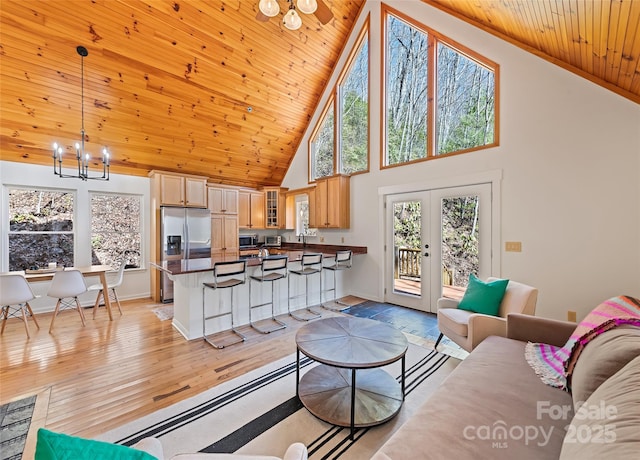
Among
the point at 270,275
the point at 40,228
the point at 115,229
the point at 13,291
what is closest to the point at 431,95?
the point at 270,275

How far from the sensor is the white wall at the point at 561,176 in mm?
2836

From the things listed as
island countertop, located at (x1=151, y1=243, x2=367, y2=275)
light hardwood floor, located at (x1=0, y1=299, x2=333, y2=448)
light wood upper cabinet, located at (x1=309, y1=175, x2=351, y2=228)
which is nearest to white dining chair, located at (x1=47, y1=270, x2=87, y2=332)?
light hardwood floor, located at (x1=0, y1=299, x2=333, y2=448)

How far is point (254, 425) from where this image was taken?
1.90 m

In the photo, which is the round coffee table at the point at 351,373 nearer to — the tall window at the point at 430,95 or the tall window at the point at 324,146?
the tall window at the point at 430,95

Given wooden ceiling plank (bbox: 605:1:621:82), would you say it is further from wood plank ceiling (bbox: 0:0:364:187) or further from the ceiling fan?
wood plank ceiling (bbox: 0:0:364:187)

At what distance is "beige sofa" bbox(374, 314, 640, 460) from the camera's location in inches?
35.0

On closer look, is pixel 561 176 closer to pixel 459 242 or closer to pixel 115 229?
pixel 459 242

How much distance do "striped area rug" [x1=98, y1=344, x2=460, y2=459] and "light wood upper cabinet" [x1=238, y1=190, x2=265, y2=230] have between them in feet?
15.8

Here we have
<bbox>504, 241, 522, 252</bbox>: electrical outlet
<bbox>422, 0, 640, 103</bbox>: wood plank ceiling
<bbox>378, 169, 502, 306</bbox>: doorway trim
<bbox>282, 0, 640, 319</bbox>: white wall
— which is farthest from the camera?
<bbox>378, 169, 502, 306</bbox>: doorway trim

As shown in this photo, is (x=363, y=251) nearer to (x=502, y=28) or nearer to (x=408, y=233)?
(x=408, y=233)

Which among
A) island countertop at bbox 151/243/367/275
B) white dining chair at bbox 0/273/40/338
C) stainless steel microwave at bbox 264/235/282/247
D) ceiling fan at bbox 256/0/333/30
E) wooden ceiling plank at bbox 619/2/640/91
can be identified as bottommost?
white dining chair at bbox 0/273/40/338

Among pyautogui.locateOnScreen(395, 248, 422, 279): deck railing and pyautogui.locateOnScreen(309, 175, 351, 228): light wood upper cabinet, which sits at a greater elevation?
pyautogui.locateOnScreen(309, 175, 351, 228): light wood upper cabinet

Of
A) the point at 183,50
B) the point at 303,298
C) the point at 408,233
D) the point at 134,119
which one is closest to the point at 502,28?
the point at 408,233

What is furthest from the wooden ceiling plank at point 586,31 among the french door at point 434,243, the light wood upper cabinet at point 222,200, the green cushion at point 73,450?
the light wood upper cabinet at point 222,200
